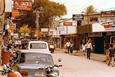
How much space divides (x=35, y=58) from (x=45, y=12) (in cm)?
4554

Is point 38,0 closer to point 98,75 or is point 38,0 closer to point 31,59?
point 98,75

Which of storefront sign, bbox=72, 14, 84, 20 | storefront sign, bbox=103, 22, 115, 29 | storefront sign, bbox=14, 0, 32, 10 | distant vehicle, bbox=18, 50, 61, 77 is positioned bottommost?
distant vehicle, bbox=18, 50, 61, 77

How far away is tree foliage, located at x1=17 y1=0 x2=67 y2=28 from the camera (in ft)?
181

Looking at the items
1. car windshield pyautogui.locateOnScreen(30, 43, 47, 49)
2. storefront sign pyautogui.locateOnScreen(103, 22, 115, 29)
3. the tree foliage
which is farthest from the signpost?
the tree foliage

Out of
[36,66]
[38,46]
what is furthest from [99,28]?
[36,66]

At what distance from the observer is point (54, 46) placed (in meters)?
37.8

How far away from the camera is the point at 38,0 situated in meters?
55.1

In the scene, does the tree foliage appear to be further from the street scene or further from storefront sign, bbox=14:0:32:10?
storefront sign, bbox=14:0:32:10

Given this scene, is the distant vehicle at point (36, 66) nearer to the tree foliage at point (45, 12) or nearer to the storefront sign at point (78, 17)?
the storefront sign at point (78, 17)

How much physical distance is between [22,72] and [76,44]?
131 feet

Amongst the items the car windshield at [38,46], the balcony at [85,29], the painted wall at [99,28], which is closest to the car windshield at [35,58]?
the car windshield at [38,46]

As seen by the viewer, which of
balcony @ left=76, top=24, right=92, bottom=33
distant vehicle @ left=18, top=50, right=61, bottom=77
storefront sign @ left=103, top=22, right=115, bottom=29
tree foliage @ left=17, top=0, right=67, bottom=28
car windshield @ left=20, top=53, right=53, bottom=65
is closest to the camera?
distant vehicle @ left=18, top=50, right=61, bottom=77

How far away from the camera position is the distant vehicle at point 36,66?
8589 mm

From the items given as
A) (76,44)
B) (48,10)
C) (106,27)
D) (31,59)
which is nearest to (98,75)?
(31,59)
